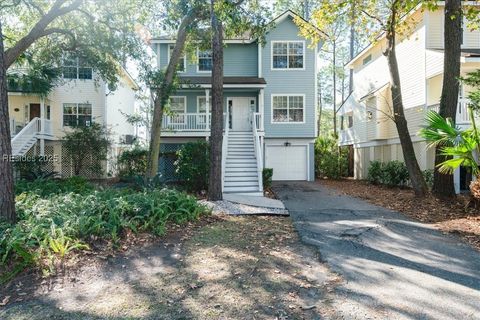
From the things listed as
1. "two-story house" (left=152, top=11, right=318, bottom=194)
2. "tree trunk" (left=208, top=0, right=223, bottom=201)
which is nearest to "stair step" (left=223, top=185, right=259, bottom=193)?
"tree trunk" (left=208, top=0, right=223, bottom=201)

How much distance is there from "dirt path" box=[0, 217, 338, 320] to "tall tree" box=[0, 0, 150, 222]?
10.0 metres

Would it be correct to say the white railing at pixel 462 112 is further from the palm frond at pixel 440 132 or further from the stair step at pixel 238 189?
the stair step at pixel 238 189

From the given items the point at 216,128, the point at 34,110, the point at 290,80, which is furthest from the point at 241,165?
the point at 34,110

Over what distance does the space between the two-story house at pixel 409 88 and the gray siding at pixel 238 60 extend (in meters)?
6.78

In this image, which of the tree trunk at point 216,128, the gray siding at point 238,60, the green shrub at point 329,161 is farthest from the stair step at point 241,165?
the green shrub at point 329,161

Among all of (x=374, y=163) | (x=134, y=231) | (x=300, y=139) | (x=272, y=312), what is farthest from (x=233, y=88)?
(x=272, y=312)

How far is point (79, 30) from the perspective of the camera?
1429cm

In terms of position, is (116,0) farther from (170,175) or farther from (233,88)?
(170,175)

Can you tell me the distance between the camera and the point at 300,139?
21.2 meters

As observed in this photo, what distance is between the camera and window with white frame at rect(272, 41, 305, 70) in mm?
20828

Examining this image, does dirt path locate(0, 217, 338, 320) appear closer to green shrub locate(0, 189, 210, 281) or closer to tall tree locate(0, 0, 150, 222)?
green shrub locate(0, 189, 210, 281)

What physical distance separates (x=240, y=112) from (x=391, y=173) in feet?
28.6

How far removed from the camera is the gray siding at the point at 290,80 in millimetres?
20766

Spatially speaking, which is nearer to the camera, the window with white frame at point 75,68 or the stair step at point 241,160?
the window with white frame at point 75,68
